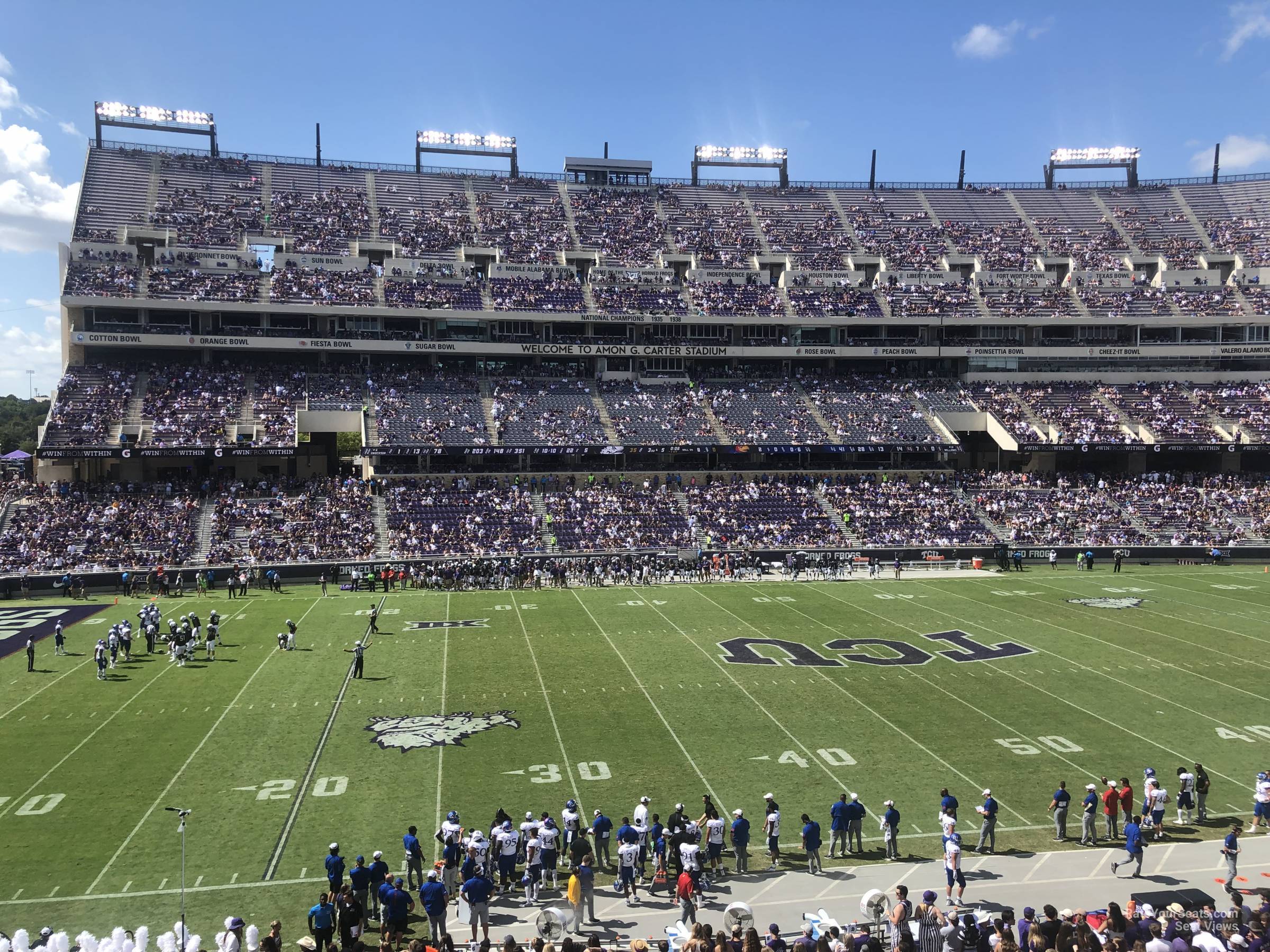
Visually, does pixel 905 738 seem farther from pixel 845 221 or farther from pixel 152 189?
pixel 152 189

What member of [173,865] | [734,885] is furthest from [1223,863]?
[173,865]

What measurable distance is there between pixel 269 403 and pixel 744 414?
27.2 m

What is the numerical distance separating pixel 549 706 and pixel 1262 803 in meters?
14.0

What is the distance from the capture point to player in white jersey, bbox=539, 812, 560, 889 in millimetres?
13570

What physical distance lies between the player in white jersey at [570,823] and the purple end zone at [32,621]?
67.2 ft

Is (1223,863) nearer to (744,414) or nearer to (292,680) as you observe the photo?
(292,680)

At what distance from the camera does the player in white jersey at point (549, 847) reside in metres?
13.6

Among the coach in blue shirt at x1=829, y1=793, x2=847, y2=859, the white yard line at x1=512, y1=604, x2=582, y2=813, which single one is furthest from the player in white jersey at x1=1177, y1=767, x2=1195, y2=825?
the white yard line at x1=512, y1=604, x2=582, y2=813

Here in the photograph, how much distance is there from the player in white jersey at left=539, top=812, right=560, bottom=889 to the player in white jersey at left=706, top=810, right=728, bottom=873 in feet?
7.44

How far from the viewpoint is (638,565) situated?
1625 inches

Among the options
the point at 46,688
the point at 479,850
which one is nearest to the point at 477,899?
the point at 479,850

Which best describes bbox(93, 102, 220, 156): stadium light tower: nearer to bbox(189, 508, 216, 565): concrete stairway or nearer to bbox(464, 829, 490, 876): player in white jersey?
bbox(189, 508, 216, 565): concrete stairway

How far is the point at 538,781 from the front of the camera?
1723 centimetres

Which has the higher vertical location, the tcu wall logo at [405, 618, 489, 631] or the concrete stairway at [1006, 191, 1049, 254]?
the concrete stairway at [1006, 191, 1049, 254]
